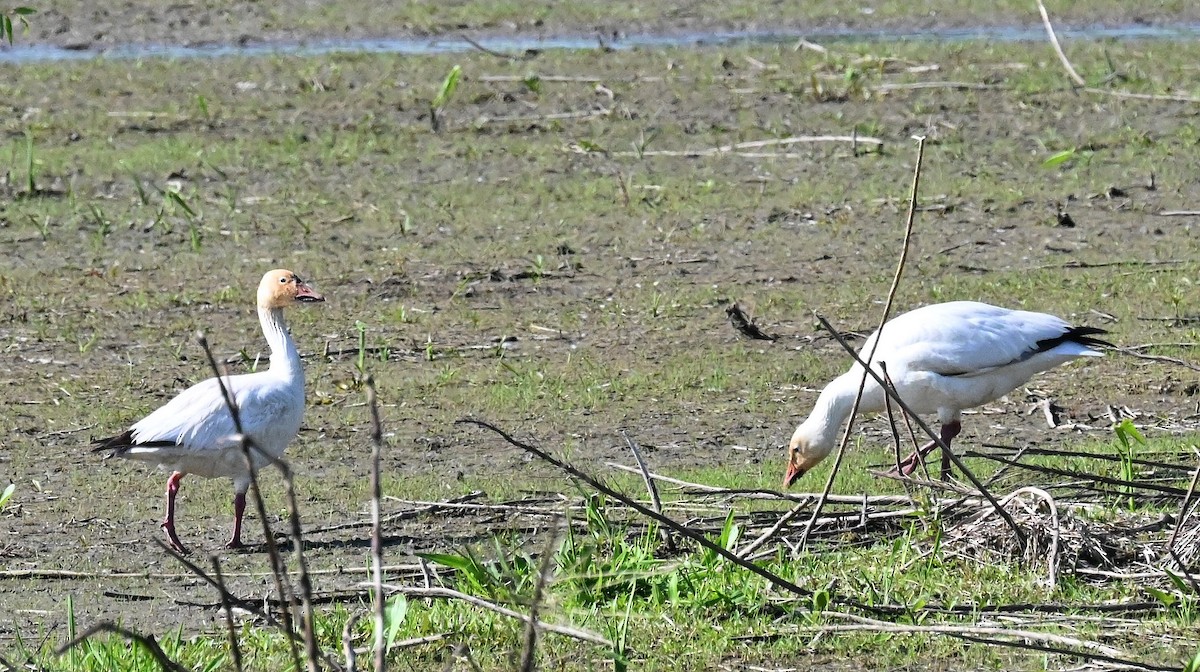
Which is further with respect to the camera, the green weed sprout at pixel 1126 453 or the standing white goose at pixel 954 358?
the standing white goose at pixel 954 358

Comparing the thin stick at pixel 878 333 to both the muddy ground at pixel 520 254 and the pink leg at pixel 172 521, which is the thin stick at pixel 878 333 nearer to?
the muddy ground at pixel 520 254

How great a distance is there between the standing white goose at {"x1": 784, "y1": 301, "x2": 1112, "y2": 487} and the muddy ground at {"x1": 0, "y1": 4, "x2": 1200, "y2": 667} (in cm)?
31

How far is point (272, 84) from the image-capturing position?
15.0 metres

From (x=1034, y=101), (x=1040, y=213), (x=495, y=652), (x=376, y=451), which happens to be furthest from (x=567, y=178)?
(x=376, y=451)

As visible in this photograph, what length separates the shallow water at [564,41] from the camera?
1652cm

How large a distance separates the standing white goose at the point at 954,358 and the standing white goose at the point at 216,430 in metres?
1.90

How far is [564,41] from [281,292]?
34.3 ft

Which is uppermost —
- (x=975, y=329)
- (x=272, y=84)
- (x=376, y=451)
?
(x=376, y=451)

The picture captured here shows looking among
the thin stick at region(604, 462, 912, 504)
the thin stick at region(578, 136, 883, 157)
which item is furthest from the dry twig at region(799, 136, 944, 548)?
the thin stick at region(578, 136, 883, 157)

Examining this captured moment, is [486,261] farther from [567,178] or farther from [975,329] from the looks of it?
[975,329]

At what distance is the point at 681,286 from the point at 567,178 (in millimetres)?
2537

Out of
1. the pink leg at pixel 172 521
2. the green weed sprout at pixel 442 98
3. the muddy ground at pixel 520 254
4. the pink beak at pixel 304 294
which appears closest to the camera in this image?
the pink leg at pixel 172 521

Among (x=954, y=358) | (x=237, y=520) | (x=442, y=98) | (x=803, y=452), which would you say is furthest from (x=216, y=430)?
(x=442, y=98)

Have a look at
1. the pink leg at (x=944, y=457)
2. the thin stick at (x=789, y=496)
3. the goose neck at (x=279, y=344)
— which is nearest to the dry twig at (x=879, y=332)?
the thin stick at (x=789, y=496)
